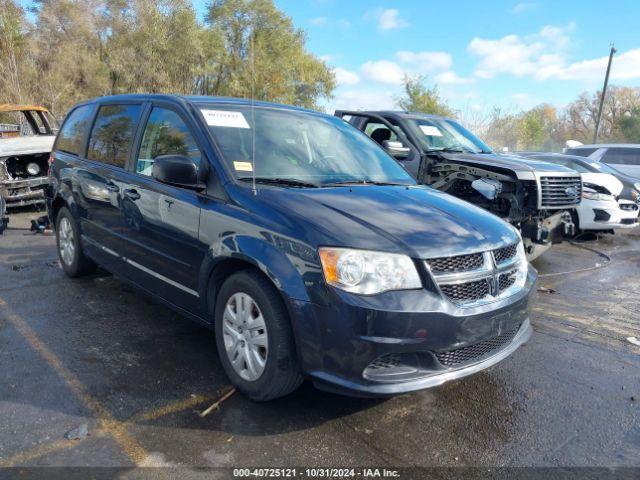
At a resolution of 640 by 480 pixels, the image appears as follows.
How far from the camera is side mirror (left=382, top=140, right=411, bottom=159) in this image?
6.47 meters

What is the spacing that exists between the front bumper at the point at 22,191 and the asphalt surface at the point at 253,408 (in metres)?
5.30

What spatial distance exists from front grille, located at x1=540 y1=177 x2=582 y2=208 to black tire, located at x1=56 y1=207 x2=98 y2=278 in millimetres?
5251

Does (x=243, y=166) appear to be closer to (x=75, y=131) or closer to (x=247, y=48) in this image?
(x=75, y=131)

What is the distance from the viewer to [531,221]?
20.3 feet

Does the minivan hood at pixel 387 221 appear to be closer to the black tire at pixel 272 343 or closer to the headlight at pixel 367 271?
the headlight at pixel 367 271

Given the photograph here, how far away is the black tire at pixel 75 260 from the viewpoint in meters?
5.06

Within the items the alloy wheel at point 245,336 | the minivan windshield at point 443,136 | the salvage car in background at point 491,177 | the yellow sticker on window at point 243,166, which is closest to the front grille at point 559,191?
the salvage car in background at point 491,177

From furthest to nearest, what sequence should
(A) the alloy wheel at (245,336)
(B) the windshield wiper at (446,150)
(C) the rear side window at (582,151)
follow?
(C) the rear side window at (582,151), (B) the windshield wiper at (446,150), (A) the alloy wheel at (245,336)

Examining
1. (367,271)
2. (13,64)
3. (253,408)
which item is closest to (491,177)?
(367,271)

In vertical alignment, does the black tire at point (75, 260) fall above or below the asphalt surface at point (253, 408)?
above

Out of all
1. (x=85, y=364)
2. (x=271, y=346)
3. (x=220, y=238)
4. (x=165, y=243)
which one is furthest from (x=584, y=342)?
(x=85, y=364)

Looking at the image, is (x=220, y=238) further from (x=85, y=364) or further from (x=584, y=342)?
(x=584, y=342)

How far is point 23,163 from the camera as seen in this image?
9.63m

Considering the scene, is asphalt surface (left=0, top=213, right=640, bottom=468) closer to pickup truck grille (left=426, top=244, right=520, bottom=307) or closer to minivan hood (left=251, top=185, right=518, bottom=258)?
pickup truck grille (left=426, top=244, right=520, bottom=307)
